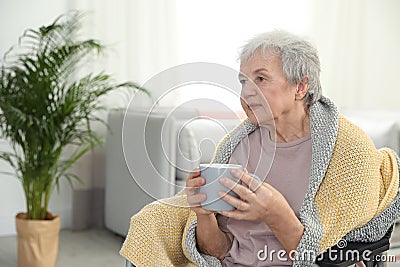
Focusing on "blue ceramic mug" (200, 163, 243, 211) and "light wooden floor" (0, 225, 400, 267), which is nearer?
"blue ceramic mug" (200, 163, 243, 211)

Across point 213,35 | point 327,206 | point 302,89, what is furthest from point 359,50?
point 327,206

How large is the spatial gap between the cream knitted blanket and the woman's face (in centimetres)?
10

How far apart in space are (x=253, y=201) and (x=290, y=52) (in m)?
0.43

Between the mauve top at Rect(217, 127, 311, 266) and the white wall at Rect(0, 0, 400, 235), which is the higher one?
the white wall at Rect(0, 0, 400, 235)

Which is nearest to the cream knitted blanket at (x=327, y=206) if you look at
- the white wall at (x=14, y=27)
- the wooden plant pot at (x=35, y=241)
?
the wooden plant pot at (x=35, y=241)

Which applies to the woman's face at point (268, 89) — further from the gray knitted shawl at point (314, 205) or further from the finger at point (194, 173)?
the finger at point (194, 173)

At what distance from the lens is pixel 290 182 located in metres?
1.71

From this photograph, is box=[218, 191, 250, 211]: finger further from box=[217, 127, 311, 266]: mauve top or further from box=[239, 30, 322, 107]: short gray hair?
box=[239, 30, 322, 107]: short gray hair

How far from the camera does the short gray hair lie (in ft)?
5.36

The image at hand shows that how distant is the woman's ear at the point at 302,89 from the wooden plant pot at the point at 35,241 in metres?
1.69

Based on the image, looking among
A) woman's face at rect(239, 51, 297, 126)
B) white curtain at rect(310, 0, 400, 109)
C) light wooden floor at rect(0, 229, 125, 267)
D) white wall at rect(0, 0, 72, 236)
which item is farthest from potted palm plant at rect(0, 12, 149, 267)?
white curtain at rect(310, 0, 400, 109)

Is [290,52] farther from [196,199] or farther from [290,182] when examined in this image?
[196,199]

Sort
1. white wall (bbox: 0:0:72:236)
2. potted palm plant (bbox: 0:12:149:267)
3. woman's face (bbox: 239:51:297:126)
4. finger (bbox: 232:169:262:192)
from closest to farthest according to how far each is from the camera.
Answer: finger (bbox: 232:169:262:192) → woman's face (bbox: 239:51:297:126) → potted palm plant (bbox: 0:12:149:267) → white wall (bbox: 0:0:72:236)

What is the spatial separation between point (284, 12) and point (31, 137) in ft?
7.25
